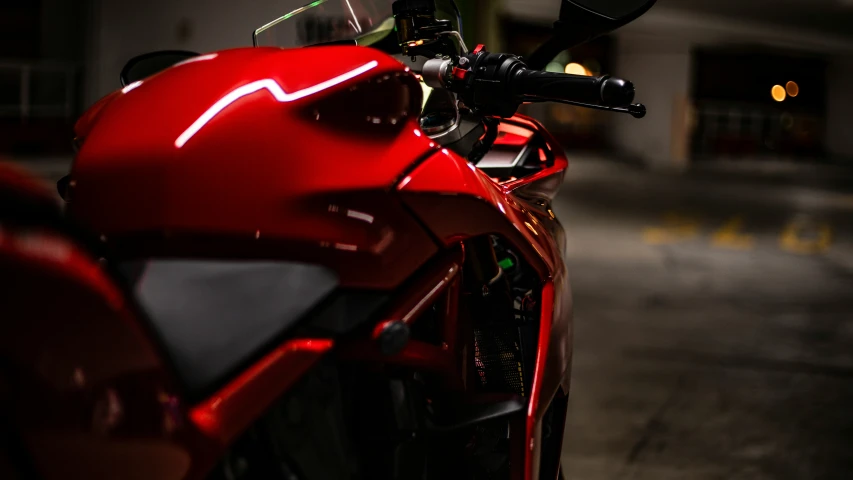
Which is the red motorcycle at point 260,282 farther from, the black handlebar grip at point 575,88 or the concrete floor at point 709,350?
the concrete floor at point 709,350

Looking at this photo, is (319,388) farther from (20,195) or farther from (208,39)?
(208,39)

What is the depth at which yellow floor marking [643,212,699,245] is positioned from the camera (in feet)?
23.2

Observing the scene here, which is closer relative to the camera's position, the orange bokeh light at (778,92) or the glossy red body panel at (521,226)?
the glossy red body panel at (521,226)

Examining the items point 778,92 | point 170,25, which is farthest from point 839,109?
point 170,25

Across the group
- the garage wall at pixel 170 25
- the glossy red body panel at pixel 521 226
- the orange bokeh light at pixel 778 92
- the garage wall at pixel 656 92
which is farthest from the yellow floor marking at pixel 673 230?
the orange bokeh light at pixel 778 92

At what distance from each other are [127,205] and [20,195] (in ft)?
0.68

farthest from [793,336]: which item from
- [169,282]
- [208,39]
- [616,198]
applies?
[616,198]

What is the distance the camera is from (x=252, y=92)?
84 cm

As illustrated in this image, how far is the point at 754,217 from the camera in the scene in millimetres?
8883

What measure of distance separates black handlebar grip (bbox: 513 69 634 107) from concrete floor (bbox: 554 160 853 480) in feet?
5.04

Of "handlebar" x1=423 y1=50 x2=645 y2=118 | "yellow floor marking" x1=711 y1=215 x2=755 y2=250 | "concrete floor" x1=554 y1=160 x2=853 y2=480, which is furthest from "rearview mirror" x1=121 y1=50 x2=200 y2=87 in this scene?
"yellow floor marking" x1=711 y1=215 x2=755 y2=250

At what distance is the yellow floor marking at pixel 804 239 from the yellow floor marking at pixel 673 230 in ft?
2.58

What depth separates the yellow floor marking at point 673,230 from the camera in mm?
7062

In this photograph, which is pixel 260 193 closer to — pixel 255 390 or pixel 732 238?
pixel 255 390
